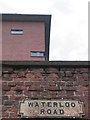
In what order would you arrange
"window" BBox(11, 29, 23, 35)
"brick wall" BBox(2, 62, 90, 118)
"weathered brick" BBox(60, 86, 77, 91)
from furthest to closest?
"window" BBox(11, 29, 23, 35)
"weathered brick" BBox(60, 86, 77, 91)
"brick wall" BBox(2, 62, 90, 118)

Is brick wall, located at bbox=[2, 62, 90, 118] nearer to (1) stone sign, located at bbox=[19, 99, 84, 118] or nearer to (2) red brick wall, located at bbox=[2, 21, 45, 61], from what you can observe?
(1) stone sign, located at bbox=[19, 99, 84, 118]

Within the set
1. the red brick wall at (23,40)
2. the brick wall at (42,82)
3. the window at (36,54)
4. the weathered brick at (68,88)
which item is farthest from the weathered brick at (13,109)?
the window at (36,54)

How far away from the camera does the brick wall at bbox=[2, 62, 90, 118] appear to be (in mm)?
3500

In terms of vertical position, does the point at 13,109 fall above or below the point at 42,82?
below

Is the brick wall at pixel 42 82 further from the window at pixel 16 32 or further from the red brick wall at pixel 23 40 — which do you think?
the window at pixel 16 32

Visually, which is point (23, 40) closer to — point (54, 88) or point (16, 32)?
point (16, 32)

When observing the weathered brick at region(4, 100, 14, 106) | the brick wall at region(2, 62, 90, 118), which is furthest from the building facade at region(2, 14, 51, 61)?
the weathered brick at region(4, 100, 14, 106)

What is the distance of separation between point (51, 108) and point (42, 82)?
0.49m

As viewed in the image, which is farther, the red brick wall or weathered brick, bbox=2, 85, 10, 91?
the red brick wall

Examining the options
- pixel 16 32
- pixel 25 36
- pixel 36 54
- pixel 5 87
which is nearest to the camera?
pixel 5 87

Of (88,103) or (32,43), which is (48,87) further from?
(32,43)

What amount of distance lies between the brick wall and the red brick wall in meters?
14.2

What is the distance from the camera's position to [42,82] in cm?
366

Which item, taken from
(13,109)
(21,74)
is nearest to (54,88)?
(21,74)
